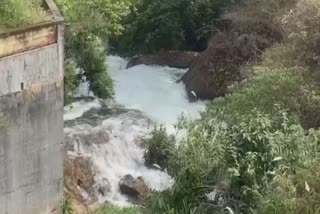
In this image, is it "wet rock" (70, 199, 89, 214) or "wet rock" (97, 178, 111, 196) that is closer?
"wet rock" (70, 199, 89, 214)

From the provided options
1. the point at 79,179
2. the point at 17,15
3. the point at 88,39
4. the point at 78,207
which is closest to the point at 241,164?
the point at 17,15

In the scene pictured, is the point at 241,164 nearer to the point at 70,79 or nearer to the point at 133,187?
the point at 133,187

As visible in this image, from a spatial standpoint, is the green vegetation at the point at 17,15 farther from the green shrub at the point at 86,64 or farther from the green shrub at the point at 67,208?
the green shrub at the point at 67,208

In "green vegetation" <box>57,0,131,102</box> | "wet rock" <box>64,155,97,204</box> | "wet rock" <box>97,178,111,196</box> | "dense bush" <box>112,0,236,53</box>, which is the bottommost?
"wet rock" <box>97,178,111,196</box>

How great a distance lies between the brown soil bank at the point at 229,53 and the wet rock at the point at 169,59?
2223mm

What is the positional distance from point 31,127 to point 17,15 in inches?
70.8

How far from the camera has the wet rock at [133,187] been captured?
46.8 ft

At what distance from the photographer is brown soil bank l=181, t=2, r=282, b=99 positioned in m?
16.7

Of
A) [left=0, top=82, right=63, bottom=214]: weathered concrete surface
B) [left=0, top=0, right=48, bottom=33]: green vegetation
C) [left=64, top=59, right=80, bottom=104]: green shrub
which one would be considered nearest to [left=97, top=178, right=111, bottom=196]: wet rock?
[left=64, top=59, right=80, bottom=104]: green shrub

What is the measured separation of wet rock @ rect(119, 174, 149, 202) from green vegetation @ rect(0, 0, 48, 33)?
4.39 m

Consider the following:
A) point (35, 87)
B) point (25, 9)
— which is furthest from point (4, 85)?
point (25, 9)

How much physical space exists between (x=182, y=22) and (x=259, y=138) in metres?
14.9

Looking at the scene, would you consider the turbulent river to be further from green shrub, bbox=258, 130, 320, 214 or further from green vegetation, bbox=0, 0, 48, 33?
green shrub, bbox=258, 130, 320, 214

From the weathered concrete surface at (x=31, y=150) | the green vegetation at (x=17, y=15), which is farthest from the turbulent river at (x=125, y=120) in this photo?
the green vegetation at (x=17, y=15)
